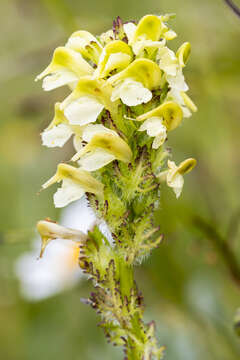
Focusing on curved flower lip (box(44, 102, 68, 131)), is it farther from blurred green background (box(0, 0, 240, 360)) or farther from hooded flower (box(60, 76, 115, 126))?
blurred green background (box(0, 0, 240, 360))

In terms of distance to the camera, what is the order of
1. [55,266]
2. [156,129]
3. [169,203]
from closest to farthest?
[156,129] < [169,203] < [55,266]

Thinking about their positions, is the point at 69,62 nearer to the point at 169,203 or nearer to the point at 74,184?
the point at 74,184

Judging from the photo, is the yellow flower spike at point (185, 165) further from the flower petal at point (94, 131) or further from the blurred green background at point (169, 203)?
the blurred green background at point (169, 203)

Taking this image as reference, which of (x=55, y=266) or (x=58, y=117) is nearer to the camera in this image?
(x=58, y=117)

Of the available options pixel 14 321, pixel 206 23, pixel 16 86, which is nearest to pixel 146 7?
pixel 206 23

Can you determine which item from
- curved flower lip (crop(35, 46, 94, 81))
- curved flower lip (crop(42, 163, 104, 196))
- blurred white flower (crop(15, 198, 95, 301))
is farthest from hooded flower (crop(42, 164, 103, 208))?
blurred white flower (crop(15, 198, 95, 301))

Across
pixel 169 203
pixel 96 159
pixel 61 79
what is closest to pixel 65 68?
pixel 61 79
